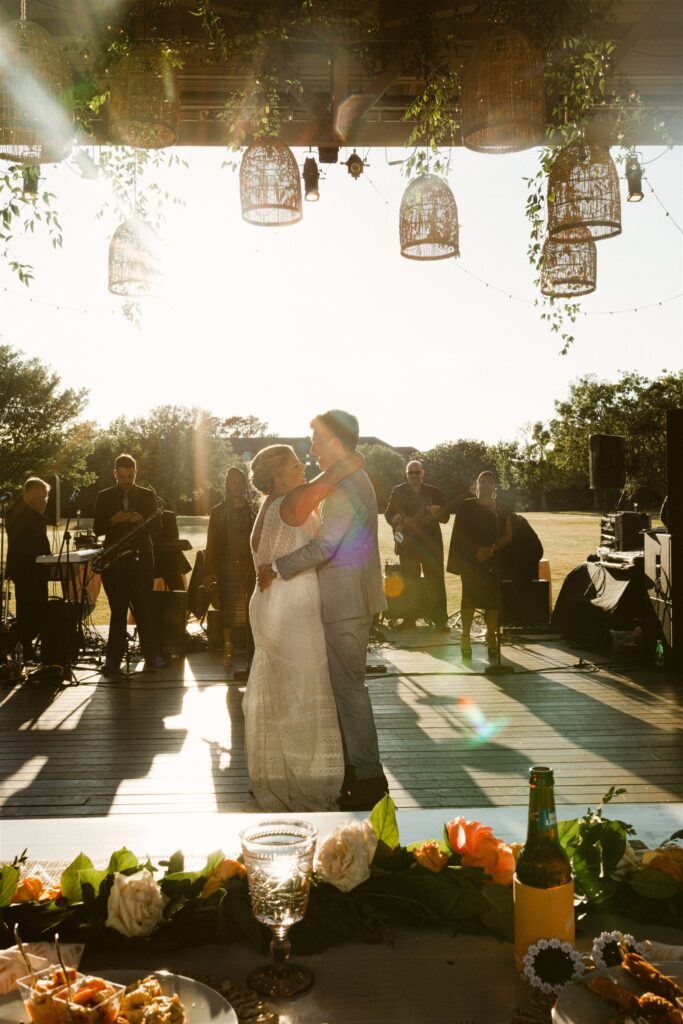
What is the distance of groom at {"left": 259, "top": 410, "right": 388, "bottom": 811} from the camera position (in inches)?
143

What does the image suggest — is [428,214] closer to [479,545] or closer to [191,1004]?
[191,1004]

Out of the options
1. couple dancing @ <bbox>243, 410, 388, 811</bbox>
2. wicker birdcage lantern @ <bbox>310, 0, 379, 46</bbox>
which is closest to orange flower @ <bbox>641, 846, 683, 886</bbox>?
wicker birdcage lantern @ <bbox>310, 0, 379, 46</bbox>

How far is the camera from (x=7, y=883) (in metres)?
1.12

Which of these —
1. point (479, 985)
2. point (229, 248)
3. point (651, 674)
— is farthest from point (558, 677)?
point (479, 985)

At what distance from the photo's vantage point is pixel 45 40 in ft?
5.60

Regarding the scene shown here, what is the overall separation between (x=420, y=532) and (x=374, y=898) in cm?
833

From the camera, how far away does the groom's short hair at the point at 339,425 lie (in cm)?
364

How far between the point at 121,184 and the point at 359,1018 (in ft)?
6.68

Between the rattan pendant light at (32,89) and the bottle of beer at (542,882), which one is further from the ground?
the rattan pendant light at (32,89)

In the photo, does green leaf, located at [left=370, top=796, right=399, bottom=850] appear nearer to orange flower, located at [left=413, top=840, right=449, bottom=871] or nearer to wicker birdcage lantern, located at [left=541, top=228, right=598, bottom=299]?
orange flower, located at [left=413, top=840, right=449, bottom=871]

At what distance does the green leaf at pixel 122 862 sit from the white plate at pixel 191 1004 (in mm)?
224

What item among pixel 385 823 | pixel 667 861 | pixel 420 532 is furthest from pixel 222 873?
pixel 420 532

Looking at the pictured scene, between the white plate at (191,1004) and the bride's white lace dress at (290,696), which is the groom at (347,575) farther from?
the white plate at (191,1004)

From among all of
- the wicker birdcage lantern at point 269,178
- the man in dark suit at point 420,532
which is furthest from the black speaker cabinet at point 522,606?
the wicker birdcage lantern at point 269,178
